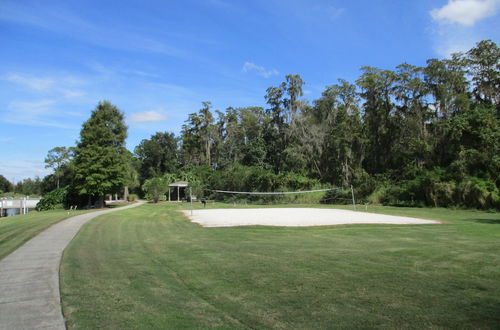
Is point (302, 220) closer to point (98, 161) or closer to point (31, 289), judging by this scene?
point (31, 289)

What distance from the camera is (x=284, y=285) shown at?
5.82 meters

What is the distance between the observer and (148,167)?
72500mm

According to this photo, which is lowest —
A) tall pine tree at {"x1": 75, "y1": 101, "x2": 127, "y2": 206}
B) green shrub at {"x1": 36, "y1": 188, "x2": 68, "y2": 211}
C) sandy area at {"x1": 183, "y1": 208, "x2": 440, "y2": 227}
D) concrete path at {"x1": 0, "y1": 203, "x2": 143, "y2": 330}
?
sandy area at {"x1": 183, "y1": 208, "x2": 440, "y2": 227}

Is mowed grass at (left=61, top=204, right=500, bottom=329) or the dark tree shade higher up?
the dark tree shade

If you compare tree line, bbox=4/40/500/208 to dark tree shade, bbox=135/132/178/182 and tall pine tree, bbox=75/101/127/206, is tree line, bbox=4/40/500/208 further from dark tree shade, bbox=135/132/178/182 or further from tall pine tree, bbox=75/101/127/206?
dark tree shade, bbox=135/132/178/182

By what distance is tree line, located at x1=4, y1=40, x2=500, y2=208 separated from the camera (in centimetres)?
2883

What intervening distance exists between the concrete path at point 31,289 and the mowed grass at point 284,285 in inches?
7.9

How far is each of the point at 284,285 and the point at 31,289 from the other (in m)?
4.02

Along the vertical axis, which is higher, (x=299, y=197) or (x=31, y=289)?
(x=299, y=197)

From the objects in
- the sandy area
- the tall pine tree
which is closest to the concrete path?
the sandy area

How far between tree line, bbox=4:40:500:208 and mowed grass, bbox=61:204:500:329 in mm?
20017

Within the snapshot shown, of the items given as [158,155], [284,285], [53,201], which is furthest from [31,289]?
[158,155]

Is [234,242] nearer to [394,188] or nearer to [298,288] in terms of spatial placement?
[298,288]

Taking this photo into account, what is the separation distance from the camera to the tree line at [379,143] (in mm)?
28828
